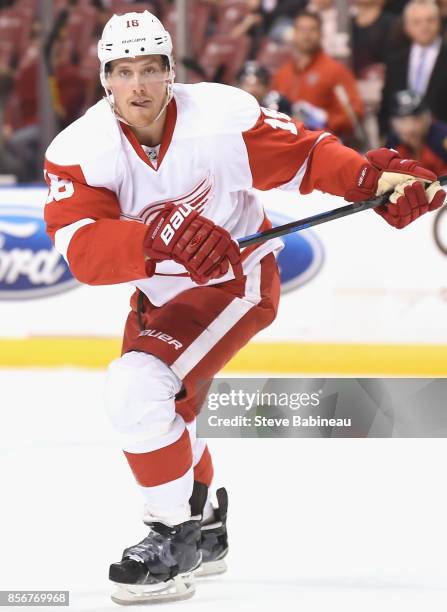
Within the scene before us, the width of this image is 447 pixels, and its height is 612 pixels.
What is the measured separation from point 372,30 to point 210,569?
9.22 feet

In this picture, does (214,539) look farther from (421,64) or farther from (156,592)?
(421,64)

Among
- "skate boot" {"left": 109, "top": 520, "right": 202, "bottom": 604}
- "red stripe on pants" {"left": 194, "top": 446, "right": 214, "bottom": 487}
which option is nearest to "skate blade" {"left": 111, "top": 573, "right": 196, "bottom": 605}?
"skate boot" {"left": 109, "top": 520, "right": 202, "bottom": 604}

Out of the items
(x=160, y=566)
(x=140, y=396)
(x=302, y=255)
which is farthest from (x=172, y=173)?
(x=302, y=255)

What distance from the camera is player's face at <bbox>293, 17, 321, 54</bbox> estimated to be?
4785 mm

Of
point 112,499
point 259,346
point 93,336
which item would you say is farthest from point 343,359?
point 112,499

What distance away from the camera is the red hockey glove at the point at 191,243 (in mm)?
2225

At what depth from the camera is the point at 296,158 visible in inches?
104

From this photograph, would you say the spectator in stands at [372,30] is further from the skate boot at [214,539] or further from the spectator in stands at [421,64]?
the skate boot at [214,539]

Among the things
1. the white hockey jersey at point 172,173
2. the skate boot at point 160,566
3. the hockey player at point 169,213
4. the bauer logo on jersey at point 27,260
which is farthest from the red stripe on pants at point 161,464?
the bauer logo on jersey at point 27,260

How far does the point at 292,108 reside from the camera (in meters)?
4.71

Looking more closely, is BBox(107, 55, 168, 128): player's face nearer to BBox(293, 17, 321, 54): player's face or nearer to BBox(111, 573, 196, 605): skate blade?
BBox(111, 573, 196, 605): skate blade

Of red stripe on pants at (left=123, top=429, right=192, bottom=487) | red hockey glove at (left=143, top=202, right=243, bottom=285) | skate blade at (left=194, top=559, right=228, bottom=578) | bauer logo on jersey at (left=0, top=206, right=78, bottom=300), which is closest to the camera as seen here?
red hockey glove at (left=143, top=202, right=243, bottom=285)

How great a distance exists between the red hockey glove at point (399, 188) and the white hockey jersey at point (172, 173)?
0.04 metres

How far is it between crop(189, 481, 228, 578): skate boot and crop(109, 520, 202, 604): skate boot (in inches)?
3.2
